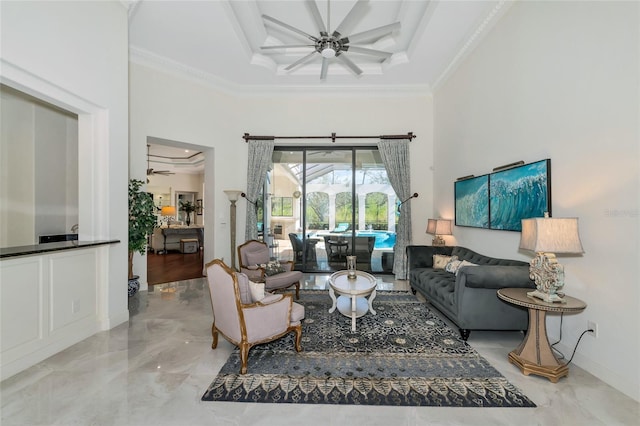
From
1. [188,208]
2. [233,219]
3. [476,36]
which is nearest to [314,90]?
[476,36]

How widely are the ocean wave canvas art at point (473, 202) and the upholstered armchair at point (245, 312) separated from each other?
3.12 metres

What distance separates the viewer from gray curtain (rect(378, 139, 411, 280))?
220 inches

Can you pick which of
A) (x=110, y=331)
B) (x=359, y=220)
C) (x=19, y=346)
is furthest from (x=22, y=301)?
(x=359, y=220)

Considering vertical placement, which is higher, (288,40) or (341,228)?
(288,40)

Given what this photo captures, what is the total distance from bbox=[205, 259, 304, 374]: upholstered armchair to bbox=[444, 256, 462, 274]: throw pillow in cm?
245

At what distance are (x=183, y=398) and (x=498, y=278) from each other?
3.12 meters

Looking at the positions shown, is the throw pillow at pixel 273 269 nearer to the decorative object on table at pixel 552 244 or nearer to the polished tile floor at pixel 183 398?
the polished tile floor at pixel 183 398

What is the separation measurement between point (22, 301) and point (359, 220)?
5.21 meters


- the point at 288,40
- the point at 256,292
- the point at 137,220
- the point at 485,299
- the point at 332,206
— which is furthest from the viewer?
the point at 332,206

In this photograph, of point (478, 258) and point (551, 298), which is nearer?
point (551, 298)

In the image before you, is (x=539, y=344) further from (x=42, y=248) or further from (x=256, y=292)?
(x=42, y=248)

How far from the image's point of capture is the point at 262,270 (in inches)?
163

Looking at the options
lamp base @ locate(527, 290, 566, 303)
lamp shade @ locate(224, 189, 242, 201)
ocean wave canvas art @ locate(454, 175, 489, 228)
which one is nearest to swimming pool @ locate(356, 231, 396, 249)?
ocean wave canvas art @ locate(454, 175, 489, 228)

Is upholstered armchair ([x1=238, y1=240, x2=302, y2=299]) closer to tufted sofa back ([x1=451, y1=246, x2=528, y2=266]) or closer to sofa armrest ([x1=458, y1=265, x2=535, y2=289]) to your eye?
sofa armrest ([x1=458, y1=265, x2=535, y2=289])
